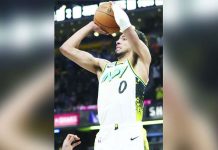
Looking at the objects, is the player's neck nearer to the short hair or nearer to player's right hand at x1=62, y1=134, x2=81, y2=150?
the short hair

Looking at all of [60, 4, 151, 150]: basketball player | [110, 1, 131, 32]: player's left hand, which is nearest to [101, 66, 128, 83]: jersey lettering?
[60, 4, 151, 150]: basketball player

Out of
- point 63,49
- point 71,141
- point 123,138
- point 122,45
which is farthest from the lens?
point 63,49

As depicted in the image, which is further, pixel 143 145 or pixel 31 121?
pixel 31 121

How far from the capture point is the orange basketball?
11.6 ft

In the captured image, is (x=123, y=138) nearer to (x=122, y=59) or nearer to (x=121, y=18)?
(x=122, y=59)

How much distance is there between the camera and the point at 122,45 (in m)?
3.54

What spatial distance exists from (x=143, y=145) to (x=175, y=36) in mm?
676

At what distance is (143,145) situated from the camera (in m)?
3.38

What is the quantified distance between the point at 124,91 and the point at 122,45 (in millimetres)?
290

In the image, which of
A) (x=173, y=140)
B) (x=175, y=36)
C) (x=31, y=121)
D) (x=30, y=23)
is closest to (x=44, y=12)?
(x=30, y=23)

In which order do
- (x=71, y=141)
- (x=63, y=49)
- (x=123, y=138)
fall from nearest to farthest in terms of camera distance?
(x=123, y=138)
(x=71, y=141)
(x=63, y=49)

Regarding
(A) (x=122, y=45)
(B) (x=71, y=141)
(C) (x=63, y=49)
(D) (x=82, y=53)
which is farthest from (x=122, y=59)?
(B) (x=71, y=141)

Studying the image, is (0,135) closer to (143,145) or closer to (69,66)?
(69,66)

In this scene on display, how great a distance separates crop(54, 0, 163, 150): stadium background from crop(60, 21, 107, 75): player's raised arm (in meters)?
0.03
